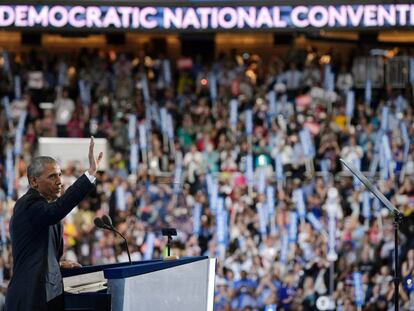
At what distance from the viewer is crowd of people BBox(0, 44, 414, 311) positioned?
16781 mm

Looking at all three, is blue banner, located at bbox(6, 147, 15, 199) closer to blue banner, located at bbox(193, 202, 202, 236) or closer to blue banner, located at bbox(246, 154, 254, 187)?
blue banner, located at bbox(193, 202, 202, 236)

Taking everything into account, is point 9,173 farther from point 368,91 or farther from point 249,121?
point 368,91

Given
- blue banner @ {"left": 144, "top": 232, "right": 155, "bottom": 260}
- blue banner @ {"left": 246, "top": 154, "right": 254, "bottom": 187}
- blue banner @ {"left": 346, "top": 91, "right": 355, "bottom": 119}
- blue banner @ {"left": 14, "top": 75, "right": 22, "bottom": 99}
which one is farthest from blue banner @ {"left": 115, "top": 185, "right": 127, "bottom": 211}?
blue banner @ {"left": 346, "top": 91, "right": 355, "bottom": 119}

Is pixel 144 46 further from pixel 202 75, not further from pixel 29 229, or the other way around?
pixel 29 229

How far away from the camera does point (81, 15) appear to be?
18.0 metres

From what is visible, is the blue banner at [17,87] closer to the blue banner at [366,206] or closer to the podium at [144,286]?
the blue banner at [366,206]

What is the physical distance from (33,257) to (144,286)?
585 mm

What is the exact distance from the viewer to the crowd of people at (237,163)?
16.8 m

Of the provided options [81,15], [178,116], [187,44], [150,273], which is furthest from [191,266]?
[187,44]

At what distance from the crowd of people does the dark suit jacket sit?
1015 cm

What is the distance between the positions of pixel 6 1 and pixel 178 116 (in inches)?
149

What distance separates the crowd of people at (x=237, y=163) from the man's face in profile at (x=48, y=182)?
10.1 meters

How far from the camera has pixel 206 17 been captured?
59.6 feet

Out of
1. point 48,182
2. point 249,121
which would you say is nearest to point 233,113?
point 249,121
